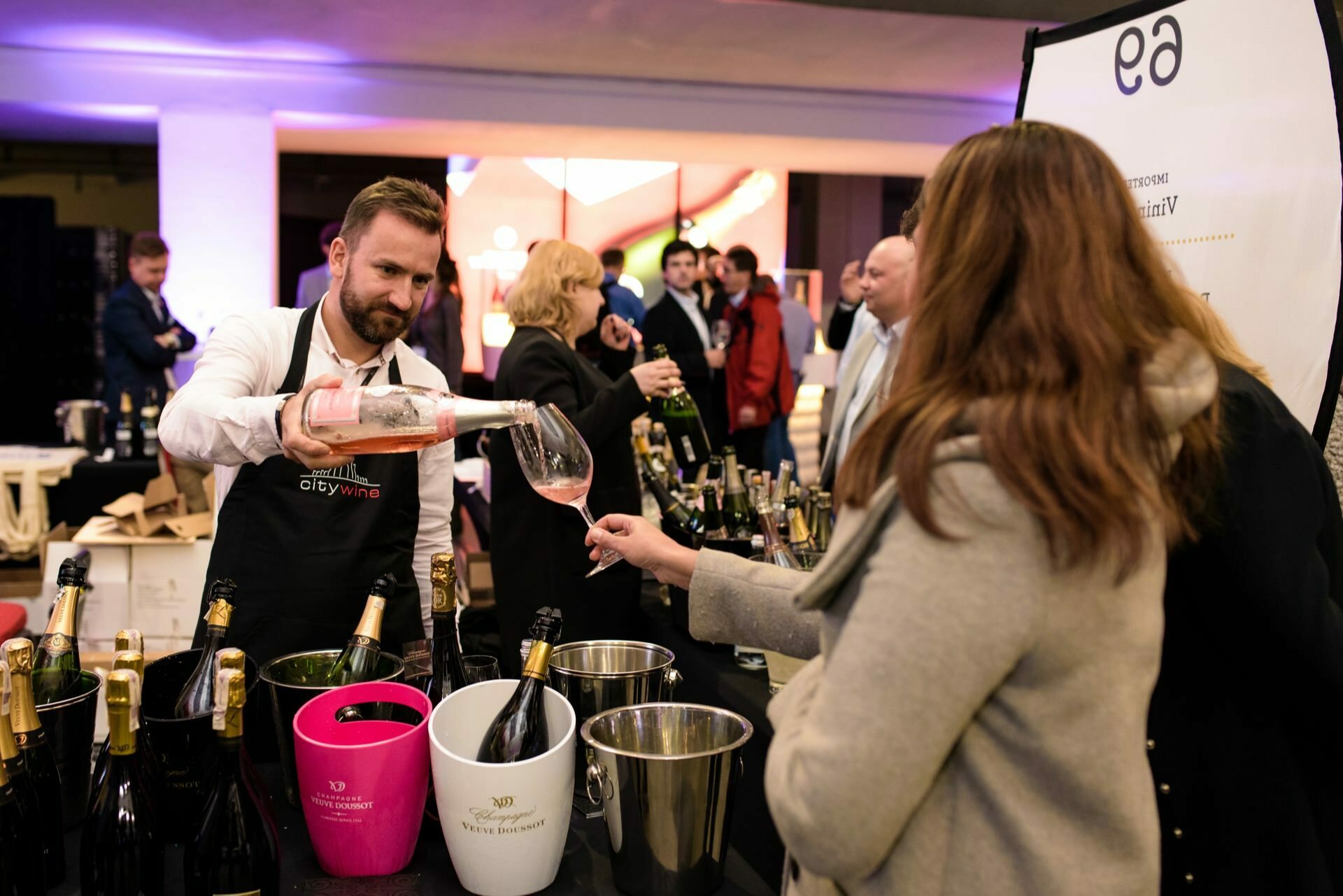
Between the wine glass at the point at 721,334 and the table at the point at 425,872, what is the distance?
487 cm

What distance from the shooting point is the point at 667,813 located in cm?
110

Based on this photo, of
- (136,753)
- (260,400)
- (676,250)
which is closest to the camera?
(136,753)

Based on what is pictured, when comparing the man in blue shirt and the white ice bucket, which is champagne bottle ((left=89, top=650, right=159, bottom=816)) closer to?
the white ice bucket

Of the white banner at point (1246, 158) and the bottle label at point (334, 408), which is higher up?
the white banner at point (1246, 158)

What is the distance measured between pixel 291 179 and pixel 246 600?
805 cm

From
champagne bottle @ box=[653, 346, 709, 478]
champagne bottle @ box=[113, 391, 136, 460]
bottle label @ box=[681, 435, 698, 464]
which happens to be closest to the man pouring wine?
bottle label @ box=[681, 435, 698, 464]

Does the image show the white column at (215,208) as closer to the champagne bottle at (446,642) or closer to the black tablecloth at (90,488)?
the black tablecloth at (90,488)

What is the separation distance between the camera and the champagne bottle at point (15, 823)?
1029 mm

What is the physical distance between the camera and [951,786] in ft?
2.79

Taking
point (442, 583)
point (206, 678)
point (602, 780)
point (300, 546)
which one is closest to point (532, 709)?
point (602, 780)

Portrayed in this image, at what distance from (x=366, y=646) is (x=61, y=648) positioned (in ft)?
1.22

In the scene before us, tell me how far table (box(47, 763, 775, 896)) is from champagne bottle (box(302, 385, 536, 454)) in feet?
1.61

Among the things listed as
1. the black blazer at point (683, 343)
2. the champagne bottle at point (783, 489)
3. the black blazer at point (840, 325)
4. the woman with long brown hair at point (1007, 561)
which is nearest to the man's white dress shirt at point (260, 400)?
the champagne bottle at point (783, 489)

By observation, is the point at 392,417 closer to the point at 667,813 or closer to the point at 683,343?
the point at 667,813
